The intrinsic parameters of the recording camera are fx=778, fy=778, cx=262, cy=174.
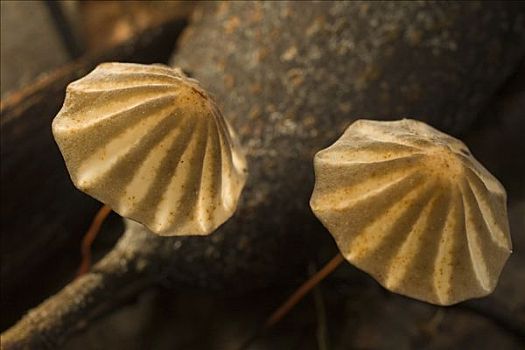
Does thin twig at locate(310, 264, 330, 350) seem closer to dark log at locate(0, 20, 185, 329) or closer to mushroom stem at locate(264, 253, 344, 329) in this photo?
mushroom stem at locate(264, 253, 344, 329)

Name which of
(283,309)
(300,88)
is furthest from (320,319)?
(300,88)

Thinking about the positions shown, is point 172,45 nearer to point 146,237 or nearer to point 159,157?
point 146,237

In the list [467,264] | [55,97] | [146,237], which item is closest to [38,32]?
[55,97]

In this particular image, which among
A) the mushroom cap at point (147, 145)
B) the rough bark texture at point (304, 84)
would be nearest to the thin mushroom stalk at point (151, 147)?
the mushroom cap at point (147, 145)

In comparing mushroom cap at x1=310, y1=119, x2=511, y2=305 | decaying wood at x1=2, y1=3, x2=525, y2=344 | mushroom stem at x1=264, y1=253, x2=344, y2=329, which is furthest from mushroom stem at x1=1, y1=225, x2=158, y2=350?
mushroom cap at x1=310, y1=119, x2=511, y2=305

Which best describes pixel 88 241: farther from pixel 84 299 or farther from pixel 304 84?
pixel 304 84

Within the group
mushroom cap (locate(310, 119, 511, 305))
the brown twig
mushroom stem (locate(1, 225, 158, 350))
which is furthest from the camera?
the brown twig

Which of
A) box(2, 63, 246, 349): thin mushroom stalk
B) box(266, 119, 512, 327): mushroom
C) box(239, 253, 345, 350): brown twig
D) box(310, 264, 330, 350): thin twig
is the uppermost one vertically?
box(2, 63, 246, 349): thin mushroom stalk
